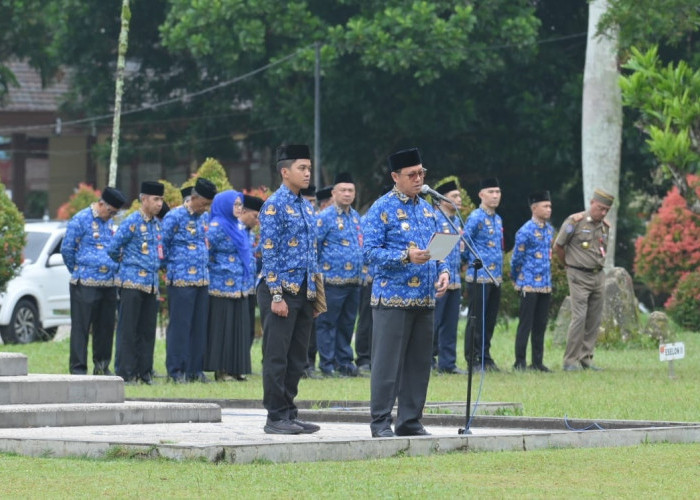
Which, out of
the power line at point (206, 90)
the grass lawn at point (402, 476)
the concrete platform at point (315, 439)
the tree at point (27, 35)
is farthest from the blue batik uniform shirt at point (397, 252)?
the tree at point (27, 35)

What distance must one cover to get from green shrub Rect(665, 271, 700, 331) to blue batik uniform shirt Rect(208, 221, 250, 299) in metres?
11.8

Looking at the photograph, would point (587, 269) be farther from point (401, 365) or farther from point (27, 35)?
point (27, 35)

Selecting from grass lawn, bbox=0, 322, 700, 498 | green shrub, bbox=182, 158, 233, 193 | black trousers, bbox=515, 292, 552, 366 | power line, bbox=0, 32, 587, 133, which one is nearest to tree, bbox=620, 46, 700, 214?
grass lawn, bbox=0, 322, 700, 498

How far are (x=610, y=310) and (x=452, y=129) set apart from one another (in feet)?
46.1

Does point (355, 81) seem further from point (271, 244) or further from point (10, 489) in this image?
point (10, 489)

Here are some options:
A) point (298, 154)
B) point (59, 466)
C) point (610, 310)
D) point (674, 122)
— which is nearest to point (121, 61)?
point (610, 310)

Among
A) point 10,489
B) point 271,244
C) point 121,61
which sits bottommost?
point 10,489

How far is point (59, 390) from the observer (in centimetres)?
1338

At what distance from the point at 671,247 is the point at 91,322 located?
538 inches

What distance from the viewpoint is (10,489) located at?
905 cm

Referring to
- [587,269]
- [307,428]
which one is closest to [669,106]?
[587,269]

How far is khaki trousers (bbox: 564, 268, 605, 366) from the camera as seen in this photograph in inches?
767

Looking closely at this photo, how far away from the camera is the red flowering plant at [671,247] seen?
28984 mm

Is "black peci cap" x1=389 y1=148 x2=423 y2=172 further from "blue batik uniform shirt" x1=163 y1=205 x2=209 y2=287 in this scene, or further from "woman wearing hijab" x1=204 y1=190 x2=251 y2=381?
"woman wearing hijab" x1=204 y1=190 x2=251 y2=381
